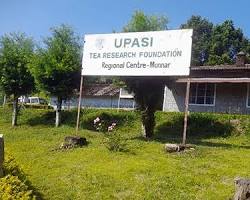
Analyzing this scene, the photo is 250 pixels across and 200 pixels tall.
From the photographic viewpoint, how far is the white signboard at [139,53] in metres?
20.5

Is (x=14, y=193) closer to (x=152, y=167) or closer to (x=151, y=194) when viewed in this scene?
(x=151, y=194)

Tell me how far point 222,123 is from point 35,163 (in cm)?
1325

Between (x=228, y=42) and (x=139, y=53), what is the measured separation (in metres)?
52.9

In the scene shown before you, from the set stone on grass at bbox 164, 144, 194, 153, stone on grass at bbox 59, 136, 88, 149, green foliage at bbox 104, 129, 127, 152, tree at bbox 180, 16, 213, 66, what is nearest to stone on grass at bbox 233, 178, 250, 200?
stone on grass at bbox 164, 144, 194, 153

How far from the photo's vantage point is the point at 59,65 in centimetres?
3212

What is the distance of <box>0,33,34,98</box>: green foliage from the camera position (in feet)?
117

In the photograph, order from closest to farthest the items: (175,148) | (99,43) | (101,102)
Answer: (175,148)
(99,43)
(101,102)

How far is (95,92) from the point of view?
53438 mm

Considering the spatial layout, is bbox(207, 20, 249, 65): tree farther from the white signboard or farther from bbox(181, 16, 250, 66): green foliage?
the white signboard

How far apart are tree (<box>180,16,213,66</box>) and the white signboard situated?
158 ft

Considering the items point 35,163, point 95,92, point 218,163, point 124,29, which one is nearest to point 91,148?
point 35,163

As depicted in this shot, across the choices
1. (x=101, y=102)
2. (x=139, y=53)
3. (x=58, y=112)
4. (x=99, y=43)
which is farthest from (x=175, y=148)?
(x=101, y=102)

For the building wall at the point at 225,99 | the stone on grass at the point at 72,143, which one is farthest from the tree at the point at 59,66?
the stone on grass at the point at 72,143

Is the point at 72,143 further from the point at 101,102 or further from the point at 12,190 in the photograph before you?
the point at 101,102
